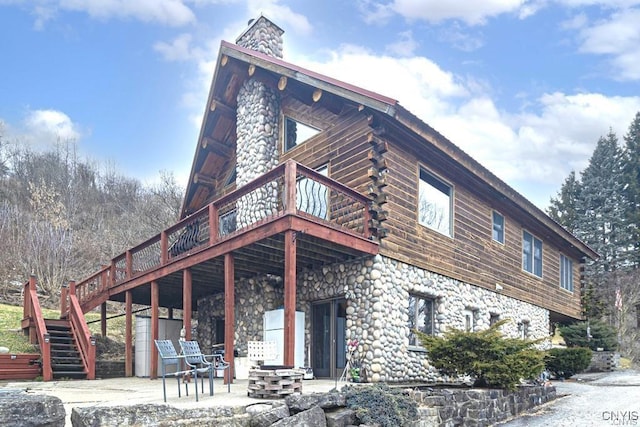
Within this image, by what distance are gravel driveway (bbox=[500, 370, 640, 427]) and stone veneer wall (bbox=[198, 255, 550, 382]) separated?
2.34 meters

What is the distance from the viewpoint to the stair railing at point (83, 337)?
548 inches

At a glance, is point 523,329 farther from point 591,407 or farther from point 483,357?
point 483,357

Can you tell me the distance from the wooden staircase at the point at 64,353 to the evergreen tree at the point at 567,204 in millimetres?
34210

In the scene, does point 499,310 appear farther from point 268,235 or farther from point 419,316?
point 268,235

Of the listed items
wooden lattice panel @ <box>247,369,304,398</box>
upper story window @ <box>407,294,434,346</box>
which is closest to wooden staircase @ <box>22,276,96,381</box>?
wooden lattice panel @ <box>247,369,304,398</box>

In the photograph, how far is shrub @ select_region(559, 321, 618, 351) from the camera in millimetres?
22109

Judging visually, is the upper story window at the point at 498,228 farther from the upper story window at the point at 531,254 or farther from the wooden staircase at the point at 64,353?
the wooden staircase at the point at 64,353

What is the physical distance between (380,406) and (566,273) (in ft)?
54.4

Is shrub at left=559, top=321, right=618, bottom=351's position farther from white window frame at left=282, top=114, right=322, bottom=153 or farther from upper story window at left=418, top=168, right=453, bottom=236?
white window frame at left=282, top=114, right=322, bottom=153

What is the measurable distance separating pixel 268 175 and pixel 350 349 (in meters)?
3.90

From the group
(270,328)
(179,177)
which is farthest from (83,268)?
(270,328)

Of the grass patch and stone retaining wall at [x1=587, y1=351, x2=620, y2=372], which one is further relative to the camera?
stone retaining wall at [x1=587, y1=351, x2=620, y2=372]

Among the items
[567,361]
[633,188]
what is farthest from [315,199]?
[633,188]

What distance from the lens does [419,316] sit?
1270 centimetres
